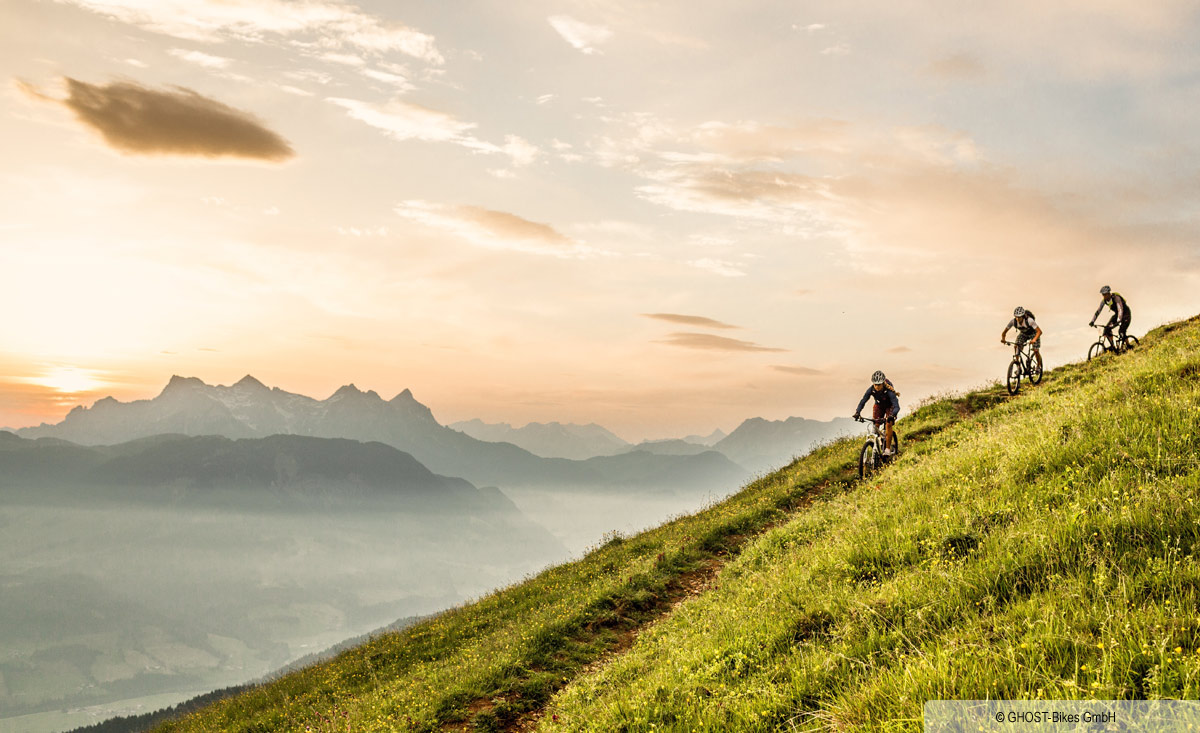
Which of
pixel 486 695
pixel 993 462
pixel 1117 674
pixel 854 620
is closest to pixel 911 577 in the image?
pixel 854 620

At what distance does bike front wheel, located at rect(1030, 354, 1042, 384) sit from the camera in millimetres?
25547

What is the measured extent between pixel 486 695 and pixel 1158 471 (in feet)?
39.3

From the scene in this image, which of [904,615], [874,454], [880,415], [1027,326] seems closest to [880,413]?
[880,415]

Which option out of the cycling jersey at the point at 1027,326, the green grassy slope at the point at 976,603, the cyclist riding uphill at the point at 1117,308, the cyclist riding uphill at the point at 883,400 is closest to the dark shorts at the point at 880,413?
the cyclist riding uphill at the point at 883,400

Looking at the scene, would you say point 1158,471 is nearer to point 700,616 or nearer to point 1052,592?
point 1052,592

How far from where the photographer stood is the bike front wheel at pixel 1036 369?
25.5m

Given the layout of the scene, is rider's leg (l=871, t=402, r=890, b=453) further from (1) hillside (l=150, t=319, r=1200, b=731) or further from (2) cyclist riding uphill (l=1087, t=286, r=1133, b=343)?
(2) cyclist riding uphill (l=1087, t=286, r=1133, b=343)

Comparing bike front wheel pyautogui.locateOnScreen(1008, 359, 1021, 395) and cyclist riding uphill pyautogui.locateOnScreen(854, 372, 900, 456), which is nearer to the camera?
cyclist riding uphill pyautogui.locateOnScreen(854, 372, 900, 456)

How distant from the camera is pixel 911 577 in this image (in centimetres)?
735

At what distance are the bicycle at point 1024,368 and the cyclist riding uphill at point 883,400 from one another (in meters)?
10.7

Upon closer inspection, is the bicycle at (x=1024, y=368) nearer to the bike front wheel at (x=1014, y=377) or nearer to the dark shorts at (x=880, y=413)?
the bike front wheel at (x=1014, y=377)

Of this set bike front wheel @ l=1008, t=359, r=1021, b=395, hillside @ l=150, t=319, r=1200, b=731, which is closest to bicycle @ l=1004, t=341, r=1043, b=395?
bike front wheel @ l=1008, t=359, r=1021, b=395

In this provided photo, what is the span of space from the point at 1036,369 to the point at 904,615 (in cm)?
2522

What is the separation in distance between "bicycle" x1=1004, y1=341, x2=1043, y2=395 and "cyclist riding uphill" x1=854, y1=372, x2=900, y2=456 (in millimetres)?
10677
